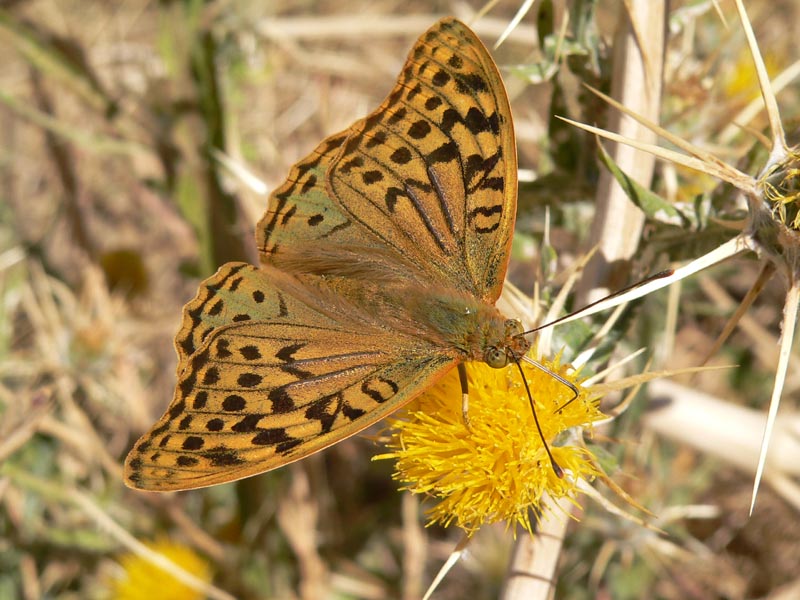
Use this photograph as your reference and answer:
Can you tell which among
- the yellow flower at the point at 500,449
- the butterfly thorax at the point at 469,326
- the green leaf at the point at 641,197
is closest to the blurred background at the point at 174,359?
the green leaf at the point at 641,197

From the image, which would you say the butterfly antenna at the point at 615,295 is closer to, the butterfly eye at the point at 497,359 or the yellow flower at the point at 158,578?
the butterfly eye at the point at 497,359

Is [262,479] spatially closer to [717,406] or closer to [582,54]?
[717,406]

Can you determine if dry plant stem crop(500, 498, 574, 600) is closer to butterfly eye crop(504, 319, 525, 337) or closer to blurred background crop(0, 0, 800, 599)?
butterfly eye crop(504, 319, 525, 337)

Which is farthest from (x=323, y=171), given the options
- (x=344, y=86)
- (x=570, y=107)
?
(x=344, y=86)

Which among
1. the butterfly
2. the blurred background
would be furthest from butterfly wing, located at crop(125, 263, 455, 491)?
the blurred background

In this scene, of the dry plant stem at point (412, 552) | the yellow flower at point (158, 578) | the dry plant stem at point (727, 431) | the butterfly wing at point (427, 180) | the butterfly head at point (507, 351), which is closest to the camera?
the butterfly head at point (507, 351)

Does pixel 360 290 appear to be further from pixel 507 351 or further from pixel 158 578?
pixel 158 578
